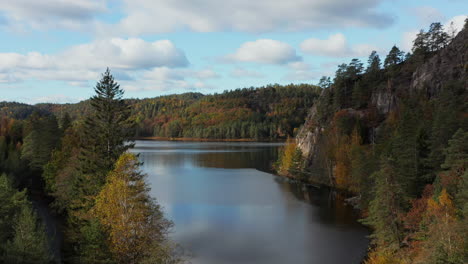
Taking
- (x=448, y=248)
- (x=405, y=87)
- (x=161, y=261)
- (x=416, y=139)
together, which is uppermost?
(x=405, y=87)

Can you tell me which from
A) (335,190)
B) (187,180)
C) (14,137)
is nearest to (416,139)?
(335,190)

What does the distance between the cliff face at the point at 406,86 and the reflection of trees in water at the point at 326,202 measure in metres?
6.05

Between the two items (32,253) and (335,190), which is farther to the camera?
(335,190)

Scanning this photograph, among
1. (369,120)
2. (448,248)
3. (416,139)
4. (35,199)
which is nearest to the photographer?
(448,248)

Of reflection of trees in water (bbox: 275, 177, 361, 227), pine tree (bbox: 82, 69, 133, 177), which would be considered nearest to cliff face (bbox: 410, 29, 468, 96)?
reflection of trees in water (bbox: 275, 177, 361, 227)

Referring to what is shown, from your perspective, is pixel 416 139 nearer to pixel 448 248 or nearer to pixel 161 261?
pixel 448 248

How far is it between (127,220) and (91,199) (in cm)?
1025

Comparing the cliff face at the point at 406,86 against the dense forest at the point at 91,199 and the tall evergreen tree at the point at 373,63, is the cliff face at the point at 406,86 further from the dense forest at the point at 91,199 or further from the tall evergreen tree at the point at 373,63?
the dense forest at the point at 91,199

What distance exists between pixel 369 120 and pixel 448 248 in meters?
56.5

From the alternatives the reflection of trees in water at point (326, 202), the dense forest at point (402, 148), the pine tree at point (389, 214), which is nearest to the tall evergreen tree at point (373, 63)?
the dense forest at point (402, 148)

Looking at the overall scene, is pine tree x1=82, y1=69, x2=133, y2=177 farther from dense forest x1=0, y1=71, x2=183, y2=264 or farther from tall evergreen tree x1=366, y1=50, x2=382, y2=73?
tall evergreen tree x1=366, y1=50, x2=382, y2=73

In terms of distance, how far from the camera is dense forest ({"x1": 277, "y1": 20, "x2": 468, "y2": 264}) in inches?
1076

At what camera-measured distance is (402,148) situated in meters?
42.2

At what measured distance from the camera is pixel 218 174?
8844cm
